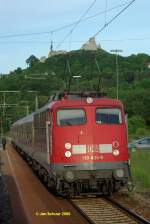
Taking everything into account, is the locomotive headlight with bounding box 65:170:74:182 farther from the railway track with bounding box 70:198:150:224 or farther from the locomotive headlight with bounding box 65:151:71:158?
the railway track with bounding box 70:198:150:224

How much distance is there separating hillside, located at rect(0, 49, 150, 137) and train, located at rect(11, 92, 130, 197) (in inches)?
219

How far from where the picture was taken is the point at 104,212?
14234 mm

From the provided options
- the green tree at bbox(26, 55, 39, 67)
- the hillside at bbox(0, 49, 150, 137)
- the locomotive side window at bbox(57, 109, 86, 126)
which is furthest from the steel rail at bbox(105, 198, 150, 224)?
the green tree at bbox(26, 55, 39, 67)

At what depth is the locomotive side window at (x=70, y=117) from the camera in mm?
17000

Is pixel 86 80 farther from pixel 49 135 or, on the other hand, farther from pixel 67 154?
pixel 67 154

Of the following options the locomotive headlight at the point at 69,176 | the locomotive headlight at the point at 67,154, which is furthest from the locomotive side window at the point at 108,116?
the locomotive headlight at the point at 69,176

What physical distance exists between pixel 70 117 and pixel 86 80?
1847cm

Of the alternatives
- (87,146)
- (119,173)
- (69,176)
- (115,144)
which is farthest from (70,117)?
(119,173)

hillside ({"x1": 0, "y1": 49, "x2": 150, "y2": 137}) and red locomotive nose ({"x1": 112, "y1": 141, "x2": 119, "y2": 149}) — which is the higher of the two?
hillside ({"x1": 0, "y1": 49, "x2": 150, "y2": 137})

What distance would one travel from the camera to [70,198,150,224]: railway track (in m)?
12.8

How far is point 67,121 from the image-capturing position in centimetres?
1702

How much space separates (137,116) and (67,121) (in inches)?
2475

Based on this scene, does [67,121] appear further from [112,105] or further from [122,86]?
[122,86]

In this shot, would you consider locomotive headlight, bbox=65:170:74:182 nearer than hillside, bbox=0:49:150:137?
Yes
